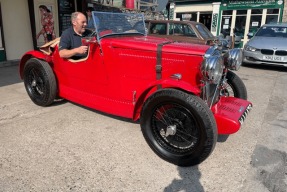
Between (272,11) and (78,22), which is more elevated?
(272,11)

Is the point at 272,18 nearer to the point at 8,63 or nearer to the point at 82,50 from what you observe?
the point at 8,63

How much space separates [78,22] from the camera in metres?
3.57

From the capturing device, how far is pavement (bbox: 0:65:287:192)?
2.29 meters

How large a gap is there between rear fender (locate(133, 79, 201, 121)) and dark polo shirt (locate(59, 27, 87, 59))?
1.11 meters

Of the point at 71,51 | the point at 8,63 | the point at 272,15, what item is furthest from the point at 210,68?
the point at 272,15

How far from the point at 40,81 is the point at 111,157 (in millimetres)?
2013

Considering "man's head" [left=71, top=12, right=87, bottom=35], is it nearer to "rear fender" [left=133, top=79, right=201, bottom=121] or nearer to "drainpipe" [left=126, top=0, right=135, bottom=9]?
"rear fender" [left=133, top=79, right=201, bottom=121]

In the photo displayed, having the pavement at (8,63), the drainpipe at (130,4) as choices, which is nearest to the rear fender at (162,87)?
the pavement at (8,63)

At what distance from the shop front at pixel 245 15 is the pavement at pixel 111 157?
42.6ft

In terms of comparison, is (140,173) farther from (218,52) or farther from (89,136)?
(218,52)

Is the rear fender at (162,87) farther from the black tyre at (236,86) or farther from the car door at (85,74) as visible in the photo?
the black tyre at (236,86)

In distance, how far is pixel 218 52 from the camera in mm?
2867

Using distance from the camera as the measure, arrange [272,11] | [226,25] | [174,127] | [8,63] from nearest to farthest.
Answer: [174,127] < [8,63] < [272,11] < [226,25]

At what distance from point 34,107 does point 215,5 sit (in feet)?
51.5
